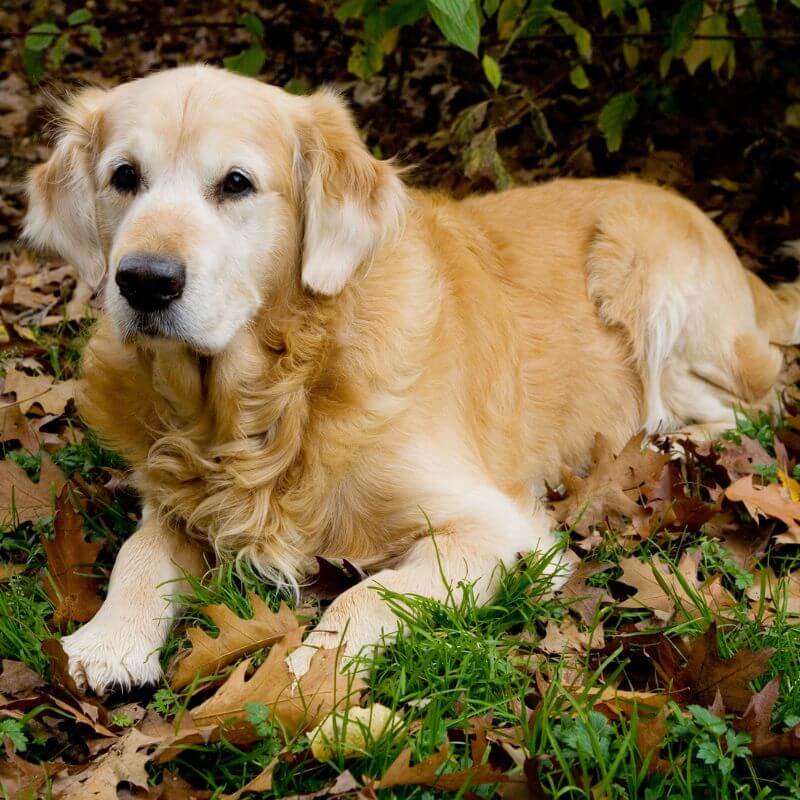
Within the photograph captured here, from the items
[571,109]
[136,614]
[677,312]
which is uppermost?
[571,109]

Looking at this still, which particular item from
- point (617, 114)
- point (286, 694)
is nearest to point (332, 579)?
point (286, 694)

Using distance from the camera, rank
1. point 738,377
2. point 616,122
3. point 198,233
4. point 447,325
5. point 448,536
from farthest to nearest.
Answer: point 616,122, point 738,377, point 447,325, point 448,536, point 198,233

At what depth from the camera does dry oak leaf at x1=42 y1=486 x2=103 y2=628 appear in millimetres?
2441

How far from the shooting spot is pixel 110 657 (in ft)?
7.16

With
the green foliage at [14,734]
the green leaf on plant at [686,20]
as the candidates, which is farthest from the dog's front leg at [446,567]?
the green leaf on plant at [686,20]

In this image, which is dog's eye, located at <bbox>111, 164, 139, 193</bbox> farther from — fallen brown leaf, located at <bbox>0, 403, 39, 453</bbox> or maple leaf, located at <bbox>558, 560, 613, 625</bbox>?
maple leaf, located at <bbox>558, 560, 613, 625</bbox>

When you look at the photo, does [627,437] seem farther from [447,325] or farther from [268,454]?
[268,454]

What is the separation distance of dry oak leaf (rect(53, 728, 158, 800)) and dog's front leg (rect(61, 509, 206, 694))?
0.84 ft

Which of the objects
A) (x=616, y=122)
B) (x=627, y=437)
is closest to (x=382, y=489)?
(x=627, y=437)

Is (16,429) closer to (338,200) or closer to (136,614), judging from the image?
(136,614)

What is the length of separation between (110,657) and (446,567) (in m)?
0.87

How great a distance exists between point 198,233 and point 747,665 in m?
1.66

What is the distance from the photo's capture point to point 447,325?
2.90 metres

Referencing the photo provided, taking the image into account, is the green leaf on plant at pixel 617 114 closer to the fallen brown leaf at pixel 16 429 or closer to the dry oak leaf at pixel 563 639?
the dry oak leaf at pixel 563 639
